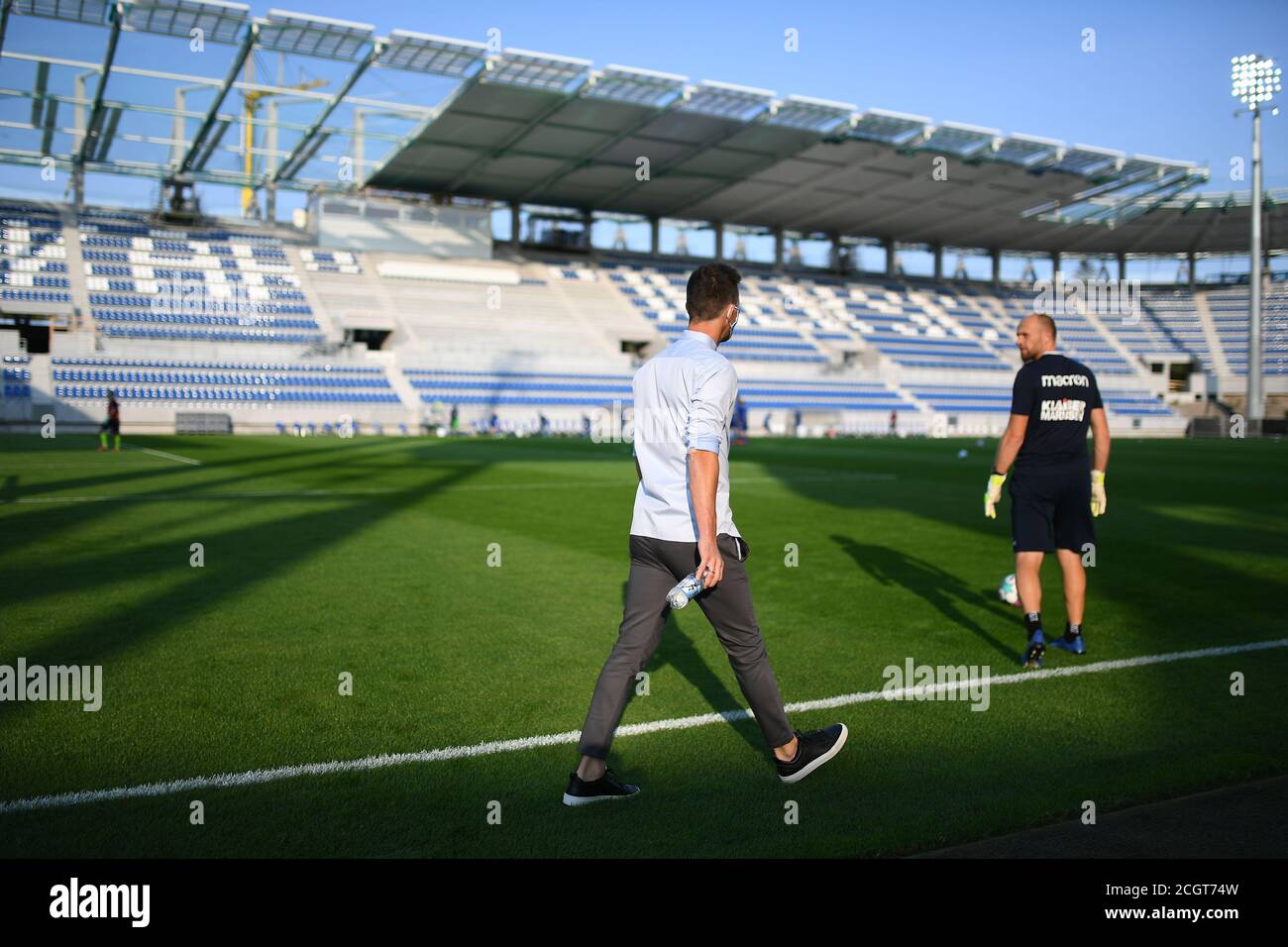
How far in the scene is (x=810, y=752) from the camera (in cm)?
421

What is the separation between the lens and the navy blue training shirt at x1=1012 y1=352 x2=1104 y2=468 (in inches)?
247

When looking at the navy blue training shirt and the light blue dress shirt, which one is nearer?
the light blue dress shirt

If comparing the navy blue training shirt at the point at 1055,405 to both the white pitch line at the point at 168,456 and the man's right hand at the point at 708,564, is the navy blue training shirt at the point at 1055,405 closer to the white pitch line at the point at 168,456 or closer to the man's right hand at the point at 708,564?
the man's right hand at the point at 708,564

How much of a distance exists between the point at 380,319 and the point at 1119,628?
1751 inches

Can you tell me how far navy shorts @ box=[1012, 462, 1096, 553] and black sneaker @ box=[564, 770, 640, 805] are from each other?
11.6 feet

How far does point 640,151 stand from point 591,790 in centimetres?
4542

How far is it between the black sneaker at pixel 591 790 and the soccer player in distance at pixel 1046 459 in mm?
3385

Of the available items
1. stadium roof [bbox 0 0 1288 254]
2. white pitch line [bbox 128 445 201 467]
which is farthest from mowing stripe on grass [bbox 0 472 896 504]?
stadium roof [bbox 0 0 1288 254]

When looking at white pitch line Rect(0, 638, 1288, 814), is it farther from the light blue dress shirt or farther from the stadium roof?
the stadium roof

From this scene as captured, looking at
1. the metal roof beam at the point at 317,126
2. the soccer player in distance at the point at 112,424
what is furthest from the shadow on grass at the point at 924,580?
the metal roof beam at the point at 317,126

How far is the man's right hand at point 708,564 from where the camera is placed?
3.90 meters
